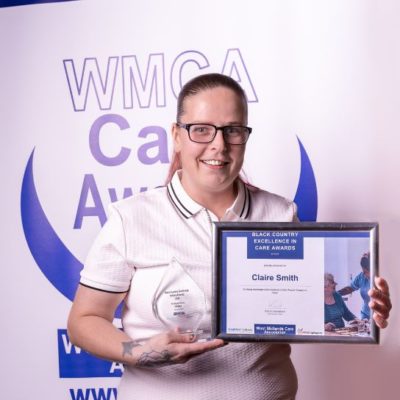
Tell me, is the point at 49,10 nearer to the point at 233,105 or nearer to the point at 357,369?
the point at 233,105

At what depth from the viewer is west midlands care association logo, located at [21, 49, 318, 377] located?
2545 millimetres

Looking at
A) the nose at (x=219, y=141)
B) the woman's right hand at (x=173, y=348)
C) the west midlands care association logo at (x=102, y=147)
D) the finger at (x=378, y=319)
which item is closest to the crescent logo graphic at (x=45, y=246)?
the west midlands care association logo at (x=102, y=147)

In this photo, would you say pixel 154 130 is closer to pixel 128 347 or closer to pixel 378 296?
pixel 128 347

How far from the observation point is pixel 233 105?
5.43 feet

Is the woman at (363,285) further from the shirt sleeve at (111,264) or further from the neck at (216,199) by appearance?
the shirt sleeve at (111,264)

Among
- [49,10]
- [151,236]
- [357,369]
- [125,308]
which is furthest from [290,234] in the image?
[49,10]

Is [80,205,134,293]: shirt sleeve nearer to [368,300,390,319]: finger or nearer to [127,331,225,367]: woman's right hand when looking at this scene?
[127,331,225,367]: woman's right hand

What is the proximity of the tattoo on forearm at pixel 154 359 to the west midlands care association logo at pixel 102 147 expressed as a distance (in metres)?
1.12

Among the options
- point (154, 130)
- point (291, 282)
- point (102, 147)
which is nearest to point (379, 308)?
point (291, 282)

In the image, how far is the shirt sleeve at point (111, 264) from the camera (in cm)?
164

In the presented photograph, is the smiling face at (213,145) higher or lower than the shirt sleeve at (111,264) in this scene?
higher

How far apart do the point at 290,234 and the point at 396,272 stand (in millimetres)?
1037

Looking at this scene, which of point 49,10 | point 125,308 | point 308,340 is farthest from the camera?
point 49,10

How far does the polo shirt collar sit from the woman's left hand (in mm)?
386
